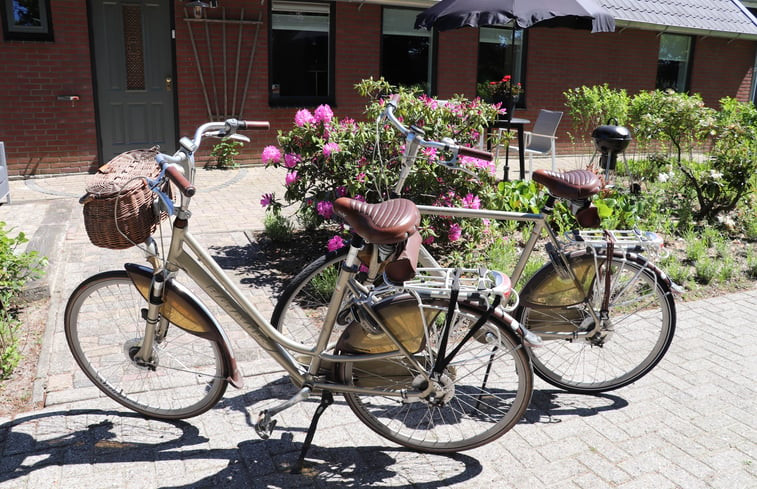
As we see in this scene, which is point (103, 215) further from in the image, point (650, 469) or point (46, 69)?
point (46, 69)

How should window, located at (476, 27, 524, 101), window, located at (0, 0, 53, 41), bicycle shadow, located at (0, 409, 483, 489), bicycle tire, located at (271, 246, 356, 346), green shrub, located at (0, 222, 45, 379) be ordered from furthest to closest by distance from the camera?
1. window, located at (476, 27, 524, 101)
2. window, located at (0, 0, 53, 41)
3. green shrub, located at (0, 222, 45, 379)
4. bicycle tire, located at (271, 246, 356, 346)
5. bicycle shadow, located at (0, 409, 483, 489)

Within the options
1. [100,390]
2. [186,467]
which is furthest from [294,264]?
[186,467]

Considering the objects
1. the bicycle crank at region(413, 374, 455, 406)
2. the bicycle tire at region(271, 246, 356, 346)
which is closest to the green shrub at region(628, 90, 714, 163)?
the bicycle tire at region(271, 246, 356, 346)

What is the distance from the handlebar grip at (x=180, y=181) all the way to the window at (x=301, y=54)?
25.8 ft

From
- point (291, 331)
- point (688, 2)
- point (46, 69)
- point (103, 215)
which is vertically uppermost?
point (688, 2)

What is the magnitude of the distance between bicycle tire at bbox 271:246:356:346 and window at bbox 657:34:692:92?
1238 cm

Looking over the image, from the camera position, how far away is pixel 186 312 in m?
2.84

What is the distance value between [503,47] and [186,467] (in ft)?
35.7

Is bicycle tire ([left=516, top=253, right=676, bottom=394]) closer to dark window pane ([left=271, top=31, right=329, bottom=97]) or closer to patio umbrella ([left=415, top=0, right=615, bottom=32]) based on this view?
patio umbrella ([left=415, top=0, right=615, bottom=32])

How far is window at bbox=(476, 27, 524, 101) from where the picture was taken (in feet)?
38.9

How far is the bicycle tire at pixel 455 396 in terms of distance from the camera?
2.71 metres

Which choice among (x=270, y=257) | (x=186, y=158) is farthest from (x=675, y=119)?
(x=186, y=158)

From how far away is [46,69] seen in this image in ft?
28.1

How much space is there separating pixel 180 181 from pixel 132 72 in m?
7.49
